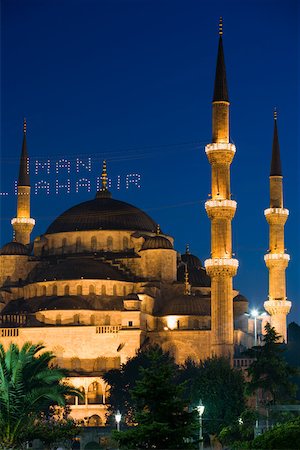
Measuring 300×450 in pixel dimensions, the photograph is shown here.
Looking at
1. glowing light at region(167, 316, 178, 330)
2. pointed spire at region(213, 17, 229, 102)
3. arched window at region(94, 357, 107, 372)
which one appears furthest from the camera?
glowing light at region(167, 316, 178, 330)

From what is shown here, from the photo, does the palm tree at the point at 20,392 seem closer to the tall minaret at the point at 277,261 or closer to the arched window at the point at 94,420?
the arched window at the point at 94,420

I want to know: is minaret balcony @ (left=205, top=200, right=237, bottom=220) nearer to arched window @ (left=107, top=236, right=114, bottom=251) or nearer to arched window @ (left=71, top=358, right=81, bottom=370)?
arched window @ (left=71, top=358, right=81, bottom=370)

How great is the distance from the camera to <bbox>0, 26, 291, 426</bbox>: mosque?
56.5 meters

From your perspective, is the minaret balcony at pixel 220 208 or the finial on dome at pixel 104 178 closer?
the minaret balcony at pixel 220 208

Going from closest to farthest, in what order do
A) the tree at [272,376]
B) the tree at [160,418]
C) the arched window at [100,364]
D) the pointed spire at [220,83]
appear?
the tree at [160,418], the tree at [272,376], the pointed spire at [220,83], the arched window at [100,364]

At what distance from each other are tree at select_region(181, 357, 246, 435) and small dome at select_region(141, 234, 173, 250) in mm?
12462

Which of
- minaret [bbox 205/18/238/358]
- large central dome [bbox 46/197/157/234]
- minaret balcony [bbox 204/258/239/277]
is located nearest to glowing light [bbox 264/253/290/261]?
large central dome [bbox 46/197/157/234]

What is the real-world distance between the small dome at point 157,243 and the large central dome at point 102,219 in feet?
9.31

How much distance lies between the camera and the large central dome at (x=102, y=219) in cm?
6800

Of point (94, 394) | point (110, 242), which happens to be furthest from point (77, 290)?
point (94, 394)

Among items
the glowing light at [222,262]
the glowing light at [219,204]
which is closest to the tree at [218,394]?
the glowing light at [222,262]

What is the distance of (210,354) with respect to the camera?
59.2 metres

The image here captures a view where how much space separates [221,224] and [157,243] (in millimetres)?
9688

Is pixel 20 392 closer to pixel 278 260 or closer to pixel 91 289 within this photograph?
pixel 91 289
